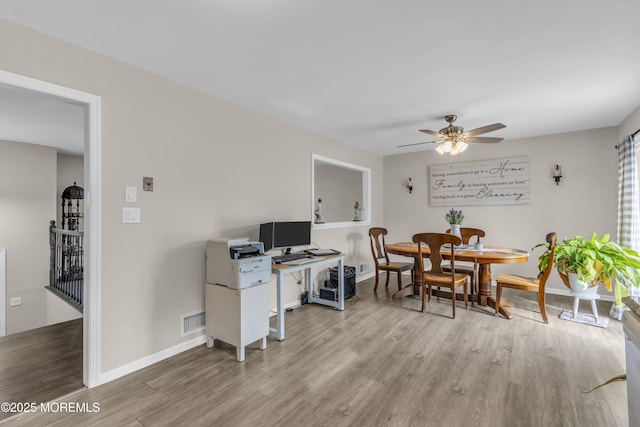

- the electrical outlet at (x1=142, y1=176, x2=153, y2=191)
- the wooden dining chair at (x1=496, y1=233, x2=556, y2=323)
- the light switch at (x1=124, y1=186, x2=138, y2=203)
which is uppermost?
the electrical outlet at (x1=142, y1=176, x2=153, y2=191)

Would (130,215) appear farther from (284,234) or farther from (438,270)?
(438,270)

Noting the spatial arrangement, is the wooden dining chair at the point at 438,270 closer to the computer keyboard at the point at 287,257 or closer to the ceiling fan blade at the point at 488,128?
the ceiling fan blade at the point at 488,128

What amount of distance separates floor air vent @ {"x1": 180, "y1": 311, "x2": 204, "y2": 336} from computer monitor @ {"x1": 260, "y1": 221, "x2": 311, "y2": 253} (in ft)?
2.92

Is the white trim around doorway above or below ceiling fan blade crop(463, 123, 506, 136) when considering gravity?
below

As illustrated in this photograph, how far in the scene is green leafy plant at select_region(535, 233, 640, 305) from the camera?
109 inches

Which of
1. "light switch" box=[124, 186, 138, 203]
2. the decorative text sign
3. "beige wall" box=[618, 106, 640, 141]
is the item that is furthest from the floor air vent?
"beige wall" box=[618, 106, 640, 141]

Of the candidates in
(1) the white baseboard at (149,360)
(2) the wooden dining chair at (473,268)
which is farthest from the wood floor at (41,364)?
(2) the wooden dining chair at (473,268)

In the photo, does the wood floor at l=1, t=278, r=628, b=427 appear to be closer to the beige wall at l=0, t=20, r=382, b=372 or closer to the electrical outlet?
the beige wall at l=0, t=20, r=382, b=372

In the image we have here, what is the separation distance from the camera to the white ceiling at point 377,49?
5.39ft

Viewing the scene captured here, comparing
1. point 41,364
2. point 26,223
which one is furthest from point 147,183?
point 26,223

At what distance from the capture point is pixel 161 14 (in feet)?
5.50

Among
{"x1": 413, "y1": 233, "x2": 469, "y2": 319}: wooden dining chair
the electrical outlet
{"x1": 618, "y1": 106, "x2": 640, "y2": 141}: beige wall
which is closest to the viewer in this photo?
the electrical outlet

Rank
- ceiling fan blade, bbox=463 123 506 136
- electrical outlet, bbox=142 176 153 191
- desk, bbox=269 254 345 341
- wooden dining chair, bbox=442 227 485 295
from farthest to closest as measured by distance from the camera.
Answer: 1. wooden dining chair, bbox=442 227 485 295
2. ceiling fan blade, bbox=463 123 506 136
3. desk, bbox=269 254 345 341
4. electrical outlet, bbox=142 176 153 191

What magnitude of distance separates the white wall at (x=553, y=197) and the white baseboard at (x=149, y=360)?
13.7ft
